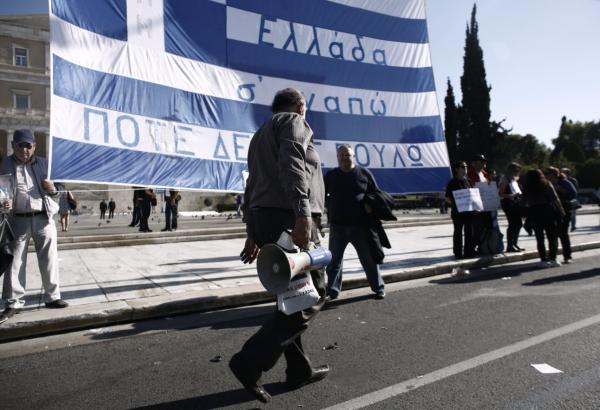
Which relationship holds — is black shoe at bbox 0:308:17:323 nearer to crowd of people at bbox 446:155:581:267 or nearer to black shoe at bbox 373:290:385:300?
black shoe at bbox 373:290:385:300

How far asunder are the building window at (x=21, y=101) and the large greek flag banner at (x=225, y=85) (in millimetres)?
48914

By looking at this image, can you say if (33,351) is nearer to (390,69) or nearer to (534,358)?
(534,358)

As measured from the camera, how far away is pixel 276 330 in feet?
8.28

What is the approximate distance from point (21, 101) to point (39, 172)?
4931cm

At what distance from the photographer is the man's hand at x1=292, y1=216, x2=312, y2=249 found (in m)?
2.47

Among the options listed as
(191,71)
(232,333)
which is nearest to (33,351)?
(232,333)

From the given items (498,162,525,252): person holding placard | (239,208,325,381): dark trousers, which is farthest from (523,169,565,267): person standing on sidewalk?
(239,208,325,381): dark trousers

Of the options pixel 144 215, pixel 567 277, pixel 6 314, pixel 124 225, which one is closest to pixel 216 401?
pixel 6 314

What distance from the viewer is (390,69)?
6688mm

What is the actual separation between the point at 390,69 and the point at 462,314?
3.98 m

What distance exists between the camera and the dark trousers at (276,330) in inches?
97.2

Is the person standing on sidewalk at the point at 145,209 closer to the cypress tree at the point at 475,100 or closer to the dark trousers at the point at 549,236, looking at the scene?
the dark trousers at the point at 549,236

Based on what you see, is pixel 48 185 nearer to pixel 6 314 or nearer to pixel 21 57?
pixel 6 314

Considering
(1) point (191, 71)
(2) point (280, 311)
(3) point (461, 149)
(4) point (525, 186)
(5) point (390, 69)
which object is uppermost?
(3) point (461, 149)
